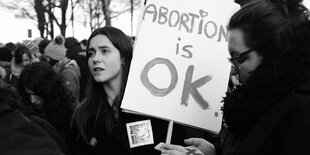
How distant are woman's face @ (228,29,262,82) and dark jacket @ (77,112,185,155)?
992 millimetres

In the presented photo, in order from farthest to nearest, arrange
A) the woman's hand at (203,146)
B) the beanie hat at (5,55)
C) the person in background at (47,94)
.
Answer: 1. the beanie hat at (5,55)
2. the person in background at (47,94)
3. the woman's hand at (203,146)

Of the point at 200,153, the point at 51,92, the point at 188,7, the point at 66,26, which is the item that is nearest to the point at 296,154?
the point at 200,153

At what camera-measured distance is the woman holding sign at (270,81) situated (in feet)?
5.01

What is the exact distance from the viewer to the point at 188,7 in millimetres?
2631

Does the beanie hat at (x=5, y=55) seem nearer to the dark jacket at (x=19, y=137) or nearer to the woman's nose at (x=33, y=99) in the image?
the woman's nose at (x=33, y=99)

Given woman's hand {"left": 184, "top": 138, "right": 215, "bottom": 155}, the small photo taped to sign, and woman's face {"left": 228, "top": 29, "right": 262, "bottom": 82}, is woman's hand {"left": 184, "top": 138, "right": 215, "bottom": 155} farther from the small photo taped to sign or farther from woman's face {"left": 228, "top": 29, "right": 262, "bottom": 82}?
woman's face {"left": 228, "top": 29, "right": 262, "bottom": 82}

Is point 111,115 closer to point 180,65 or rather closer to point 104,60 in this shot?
point 104,60

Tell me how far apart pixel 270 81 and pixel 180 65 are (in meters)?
0.93

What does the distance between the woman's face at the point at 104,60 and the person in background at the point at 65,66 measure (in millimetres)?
2959

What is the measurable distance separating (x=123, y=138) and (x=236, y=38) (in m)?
1.12

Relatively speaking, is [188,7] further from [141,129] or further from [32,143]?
[32,143]

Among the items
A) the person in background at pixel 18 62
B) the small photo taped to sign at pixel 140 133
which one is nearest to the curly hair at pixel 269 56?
the small photo taped to sign at pixel 140 133

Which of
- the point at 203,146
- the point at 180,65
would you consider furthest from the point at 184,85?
the point at 203,146

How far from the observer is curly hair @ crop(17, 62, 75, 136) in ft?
11.0
